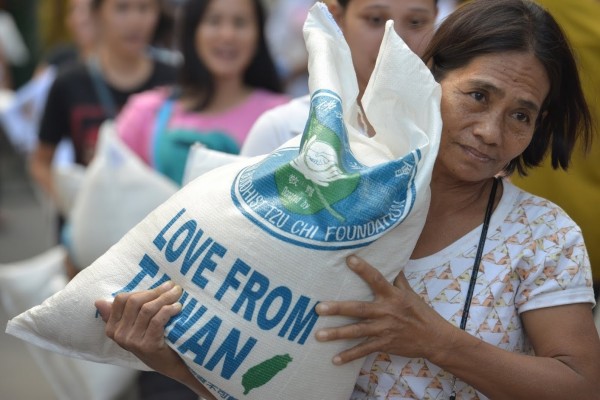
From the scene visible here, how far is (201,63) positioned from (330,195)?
285cm

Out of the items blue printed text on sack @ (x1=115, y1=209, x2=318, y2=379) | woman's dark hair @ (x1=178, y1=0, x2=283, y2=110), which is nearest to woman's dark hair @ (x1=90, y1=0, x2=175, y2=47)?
woman's dark hair @ (x1=178, y1=0, x2=283, y2=110)

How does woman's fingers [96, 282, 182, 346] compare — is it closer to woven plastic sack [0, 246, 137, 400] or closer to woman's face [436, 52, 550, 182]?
woman's face [436, 52, 550, 182]

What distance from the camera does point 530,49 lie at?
101 inches

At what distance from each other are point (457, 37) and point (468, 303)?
58 cm

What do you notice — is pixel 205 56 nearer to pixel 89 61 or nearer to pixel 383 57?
pixel 89 61

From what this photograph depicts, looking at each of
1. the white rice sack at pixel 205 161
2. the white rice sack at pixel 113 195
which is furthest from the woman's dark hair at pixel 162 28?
the white rice sack at pixel 205 161

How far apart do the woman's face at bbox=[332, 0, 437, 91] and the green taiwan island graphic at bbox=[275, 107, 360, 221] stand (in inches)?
34.6

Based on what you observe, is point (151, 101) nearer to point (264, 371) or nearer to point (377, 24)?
point (377, 24)

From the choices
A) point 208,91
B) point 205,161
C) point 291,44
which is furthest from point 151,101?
point 291,44

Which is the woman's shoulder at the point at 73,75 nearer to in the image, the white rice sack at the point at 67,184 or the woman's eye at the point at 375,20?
the white rice sack at the point at 67,184

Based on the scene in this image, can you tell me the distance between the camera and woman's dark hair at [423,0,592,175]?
2561mm

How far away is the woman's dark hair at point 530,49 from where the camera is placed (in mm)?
2561

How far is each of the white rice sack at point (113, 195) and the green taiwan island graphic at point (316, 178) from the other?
2400mm

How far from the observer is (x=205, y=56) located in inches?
199
